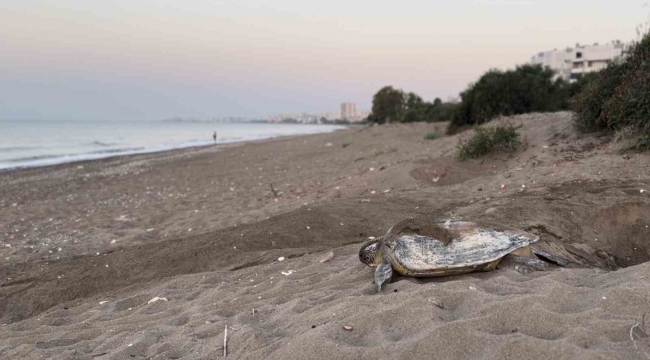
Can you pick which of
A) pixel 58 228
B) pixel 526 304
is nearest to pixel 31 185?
pixel 58 228

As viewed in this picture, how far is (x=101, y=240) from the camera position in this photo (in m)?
7.86

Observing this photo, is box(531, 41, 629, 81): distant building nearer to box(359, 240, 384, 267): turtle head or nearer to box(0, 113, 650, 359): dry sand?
box(0, 113, 650, 359): dry sand

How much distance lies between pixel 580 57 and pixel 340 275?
7576cm

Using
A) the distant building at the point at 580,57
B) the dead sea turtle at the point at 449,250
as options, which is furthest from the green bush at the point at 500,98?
the distant building at the point at 580,57

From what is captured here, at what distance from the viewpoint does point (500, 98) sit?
60.2ft

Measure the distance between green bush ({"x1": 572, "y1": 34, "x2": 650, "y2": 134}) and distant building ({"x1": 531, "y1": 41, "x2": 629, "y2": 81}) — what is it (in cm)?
5532

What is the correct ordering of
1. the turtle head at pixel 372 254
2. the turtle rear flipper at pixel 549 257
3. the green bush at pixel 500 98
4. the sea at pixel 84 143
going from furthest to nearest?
the sea at pixel 84 143 < the green bush at pixel 500 98 < the turtle head at pixel 372 254 < the turtle rear flipper at pixel 549 257

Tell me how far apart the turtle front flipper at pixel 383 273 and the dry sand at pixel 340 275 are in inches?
3.9

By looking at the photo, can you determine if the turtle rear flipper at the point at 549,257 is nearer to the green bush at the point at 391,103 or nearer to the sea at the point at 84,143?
the sea at the point at 84,143

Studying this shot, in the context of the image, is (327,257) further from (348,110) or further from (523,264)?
(348,110)

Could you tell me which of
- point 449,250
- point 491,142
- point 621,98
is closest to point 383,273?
point 449,250

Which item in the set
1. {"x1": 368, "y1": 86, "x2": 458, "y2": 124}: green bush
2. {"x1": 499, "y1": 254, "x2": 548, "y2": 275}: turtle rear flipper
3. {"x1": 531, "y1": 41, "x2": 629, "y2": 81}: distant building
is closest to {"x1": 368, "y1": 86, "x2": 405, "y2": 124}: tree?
{"x1": 368, "y1": 86, "x2": 458, "y2": 124}: green bush

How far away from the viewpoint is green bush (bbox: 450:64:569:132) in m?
18.3

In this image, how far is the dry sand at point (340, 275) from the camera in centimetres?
274
